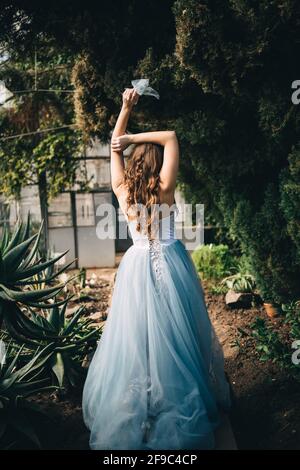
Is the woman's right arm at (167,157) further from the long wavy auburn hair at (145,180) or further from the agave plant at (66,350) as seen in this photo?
the agave plant at (66,350)

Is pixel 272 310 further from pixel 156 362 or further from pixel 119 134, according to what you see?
pixel 119 134

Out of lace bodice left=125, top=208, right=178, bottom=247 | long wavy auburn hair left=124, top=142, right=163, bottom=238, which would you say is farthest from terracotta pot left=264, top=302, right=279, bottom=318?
long wavy auburn hair left=124, top=142, right=163, bottom=238

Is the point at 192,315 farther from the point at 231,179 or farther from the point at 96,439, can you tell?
the point at 231,179

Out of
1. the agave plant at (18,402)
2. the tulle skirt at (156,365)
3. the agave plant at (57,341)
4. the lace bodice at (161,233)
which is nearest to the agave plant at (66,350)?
the agave plant at (57,341)

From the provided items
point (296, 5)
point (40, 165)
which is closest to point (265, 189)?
point (296, 5)

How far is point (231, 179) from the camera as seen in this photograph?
520cm

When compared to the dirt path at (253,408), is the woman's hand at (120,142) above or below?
above

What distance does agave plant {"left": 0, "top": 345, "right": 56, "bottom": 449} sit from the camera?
10.4 ft

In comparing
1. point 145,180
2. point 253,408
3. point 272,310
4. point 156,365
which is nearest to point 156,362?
point 156,365

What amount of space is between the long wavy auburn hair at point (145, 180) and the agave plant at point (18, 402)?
1.24m

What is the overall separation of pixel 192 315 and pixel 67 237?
24.0 ft

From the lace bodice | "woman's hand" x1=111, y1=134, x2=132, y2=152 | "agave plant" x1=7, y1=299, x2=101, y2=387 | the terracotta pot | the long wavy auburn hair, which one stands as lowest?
the terracotta pot

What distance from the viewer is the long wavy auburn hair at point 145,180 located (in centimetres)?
326

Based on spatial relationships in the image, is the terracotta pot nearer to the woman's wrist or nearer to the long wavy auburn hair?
the long wavy auburn hair
